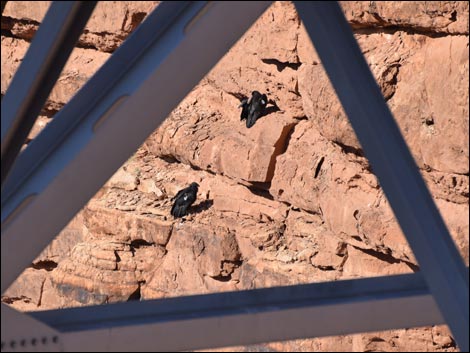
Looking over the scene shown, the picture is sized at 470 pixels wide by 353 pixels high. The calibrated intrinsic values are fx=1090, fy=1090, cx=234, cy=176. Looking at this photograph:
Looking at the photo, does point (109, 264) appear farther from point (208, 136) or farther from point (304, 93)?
point (304, 93)

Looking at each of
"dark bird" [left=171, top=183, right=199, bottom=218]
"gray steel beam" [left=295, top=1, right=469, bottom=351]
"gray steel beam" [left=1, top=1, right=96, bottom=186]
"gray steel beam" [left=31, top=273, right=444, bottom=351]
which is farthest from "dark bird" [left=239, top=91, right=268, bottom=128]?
"gray steel beam" [left=1, top=1, right=96, bottom=186]

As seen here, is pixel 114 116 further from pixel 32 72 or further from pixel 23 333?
pixel 23 333

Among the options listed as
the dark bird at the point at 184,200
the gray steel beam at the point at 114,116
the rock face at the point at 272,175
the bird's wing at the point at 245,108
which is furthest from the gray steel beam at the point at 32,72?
the dark bird at the point at 184,200

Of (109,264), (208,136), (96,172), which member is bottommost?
(96,172)

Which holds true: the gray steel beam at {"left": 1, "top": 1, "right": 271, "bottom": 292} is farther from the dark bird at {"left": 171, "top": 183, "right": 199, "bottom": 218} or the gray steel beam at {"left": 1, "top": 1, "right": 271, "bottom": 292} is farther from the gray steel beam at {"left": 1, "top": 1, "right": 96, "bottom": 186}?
the dark bird at {"left": 171, "top": 183, "right": 199, "bottom": 218}

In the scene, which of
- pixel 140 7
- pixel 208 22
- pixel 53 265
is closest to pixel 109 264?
pixel 53 265
